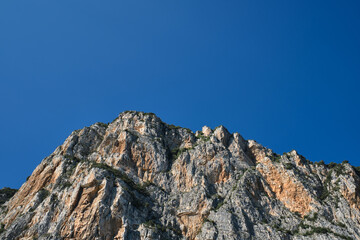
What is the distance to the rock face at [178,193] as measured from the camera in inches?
1992

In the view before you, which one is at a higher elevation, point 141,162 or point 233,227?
point 141,162

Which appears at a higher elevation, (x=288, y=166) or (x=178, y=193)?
(x=288, y=166)

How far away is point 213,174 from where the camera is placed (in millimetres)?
65312

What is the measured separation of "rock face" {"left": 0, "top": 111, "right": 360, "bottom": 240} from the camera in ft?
166

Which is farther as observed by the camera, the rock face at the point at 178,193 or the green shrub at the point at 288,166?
the green shrub at the point at 288,166

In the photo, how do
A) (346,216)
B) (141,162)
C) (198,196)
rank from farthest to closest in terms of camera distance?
(141,162) → (198,196) → (346,216)

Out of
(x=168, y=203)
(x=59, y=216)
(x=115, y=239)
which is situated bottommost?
(x=115, y=239)

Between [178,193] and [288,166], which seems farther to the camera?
[288,166]

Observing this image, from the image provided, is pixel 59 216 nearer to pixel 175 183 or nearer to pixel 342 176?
pixel 175 183

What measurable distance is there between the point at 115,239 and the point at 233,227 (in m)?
20.6

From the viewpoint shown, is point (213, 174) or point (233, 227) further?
point (213, 174)

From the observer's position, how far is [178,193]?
61.6 metres

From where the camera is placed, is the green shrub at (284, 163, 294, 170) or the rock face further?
the green shrub at (284, 163, 294, 170)

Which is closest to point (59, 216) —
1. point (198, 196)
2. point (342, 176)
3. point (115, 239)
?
point (115, 239)
